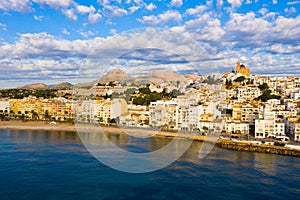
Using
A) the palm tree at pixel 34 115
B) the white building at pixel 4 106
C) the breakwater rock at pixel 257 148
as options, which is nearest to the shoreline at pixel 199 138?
the breakwater rock at pixel 257 148

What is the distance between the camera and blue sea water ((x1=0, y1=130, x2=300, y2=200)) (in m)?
3.71

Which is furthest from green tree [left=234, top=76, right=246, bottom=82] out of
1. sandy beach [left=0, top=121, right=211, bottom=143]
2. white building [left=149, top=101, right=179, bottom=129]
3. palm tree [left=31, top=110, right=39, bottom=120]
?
palm tree [left=31, top=110, right=39, bottom=120]

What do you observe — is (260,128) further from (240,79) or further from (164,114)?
(240,79)

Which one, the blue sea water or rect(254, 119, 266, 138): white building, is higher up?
rect(254, 119, 266, 138): white building

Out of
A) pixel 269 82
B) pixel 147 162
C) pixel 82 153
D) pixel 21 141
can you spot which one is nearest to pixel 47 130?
pixel 21 141

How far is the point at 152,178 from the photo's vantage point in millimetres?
4344

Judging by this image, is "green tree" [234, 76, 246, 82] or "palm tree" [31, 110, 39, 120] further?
"green tree" [234, 76, 246, 82]

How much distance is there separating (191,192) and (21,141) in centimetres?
539

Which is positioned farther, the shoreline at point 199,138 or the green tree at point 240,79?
the green tree at point 240,79

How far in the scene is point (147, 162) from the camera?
520 cm

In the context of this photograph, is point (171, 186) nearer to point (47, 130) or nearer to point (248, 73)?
point (47, 130)

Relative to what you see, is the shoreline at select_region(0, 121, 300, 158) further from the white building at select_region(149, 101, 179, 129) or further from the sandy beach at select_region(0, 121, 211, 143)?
the white building at select_region(149, 101, 179, 129)

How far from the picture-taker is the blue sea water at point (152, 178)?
146 inches

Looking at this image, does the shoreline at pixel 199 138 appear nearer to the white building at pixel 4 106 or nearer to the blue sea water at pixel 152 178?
the blue sea water at pixel 152 178
